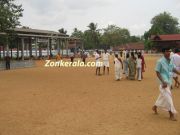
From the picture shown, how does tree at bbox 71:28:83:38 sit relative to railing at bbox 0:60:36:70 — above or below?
above

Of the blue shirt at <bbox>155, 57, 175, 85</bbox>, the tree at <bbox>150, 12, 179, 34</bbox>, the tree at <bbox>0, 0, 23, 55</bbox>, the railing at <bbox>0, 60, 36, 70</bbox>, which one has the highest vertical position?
the tree at <bbox>150, 12, 179, 34</bbox>

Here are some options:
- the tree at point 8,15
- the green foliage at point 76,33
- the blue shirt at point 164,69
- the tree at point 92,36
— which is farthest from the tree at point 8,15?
the green foliage at point 76,33

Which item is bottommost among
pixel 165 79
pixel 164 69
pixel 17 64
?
pixel 17 64

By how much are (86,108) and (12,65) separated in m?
22.5

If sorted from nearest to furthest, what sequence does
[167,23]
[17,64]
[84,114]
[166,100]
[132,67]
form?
[166,100], [84,114], [132,67], [17,64], [167,23]

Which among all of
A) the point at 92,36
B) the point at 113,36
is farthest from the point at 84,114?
the point at 113,36

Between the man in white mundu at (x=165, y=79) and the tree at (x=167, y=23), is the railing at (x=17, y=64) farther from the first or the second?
the tree at (x=167, y=23)

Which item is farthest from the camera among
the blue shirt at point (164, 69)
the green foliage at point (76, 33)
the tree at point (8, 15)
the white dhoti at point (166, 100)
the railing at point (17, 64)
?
the green foliage at point (76, 33)

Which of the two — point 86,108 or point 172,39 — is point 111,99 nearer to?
point 86,108

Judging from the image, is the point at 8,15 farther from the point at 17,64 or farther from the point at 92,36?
the point at 92,36

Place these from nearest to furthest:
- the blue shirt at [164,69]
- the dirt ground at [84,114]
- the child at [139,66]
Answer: the dirt ground at [84,114] → the blue shirt at [164,69] → the child at [139,66]

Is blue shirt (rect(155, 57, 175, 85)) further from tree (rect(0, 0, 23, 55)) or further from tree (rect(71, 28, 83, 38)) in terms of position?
tree (rect(71, 28, 83, 38))

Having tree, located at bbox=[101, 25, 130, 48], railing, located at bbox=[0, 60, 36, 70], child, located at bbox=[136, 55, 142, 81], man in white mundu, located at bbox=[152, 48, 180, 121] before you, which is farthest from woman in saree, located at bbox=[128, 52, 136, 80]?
tree, located at bbox=[101, 25, 130, 48]

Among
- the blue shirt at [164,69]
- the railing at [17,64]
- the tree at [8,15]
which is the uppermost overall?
the tree at [8,15]
